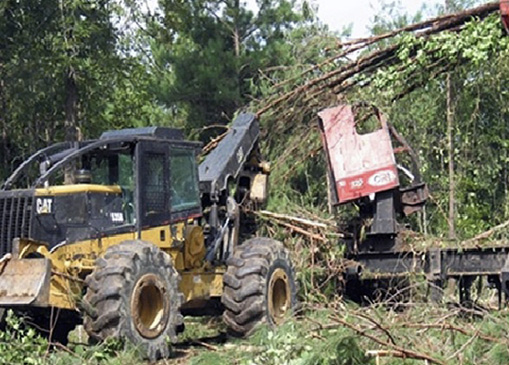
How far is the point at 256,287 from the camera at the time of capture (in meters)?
10.8

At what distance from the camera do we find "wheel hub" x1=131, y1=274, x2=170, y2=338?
9.42m

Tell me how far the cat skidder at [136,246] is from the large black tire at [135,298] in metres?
0.01

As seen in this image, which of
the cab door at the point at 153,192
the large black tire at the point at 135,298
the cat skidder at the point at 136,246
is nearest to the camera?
the large black tire at the point at 135,298

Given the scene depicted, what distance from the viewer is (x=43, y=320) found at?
33.3ft

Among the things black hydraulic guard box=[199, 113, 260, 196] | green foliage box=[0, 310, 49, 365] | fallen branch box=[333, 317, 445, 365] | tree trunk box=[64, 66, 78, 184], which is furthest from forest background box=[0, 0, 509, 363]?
fallen branch box=[333, 317, 445, 365]

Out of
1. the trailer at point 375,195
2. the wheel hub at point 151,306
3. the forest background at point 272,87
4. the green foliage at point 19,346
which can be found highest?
the forest background at point 272,87

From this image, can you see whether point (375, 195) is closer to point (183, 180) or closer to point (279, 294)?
point (279, 294)

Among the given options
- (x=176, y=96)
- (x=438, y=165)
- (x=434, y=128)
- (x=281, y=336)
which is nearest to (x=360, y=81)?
(x=281, y=336)

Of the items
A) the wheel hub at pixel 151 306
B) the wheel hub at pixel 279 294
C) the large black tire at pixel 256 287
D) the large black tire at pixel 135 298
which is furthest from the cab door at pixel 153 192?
the wheel hub at pixel 279 294

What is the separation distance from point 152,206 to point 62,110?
12.0 meters

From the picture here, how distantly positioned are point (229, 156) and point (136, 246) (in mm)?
3038

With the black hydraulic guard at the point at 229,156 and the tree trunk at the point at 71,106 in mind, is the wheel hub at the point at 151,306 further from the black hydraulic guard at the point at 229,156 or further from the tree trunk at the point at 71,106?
the tree trunk at the point at 71,106

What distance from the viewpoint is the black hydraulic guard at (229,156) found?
1195 centimetres

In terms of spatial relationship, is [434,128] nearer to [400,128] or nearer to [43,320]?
[400,128]
